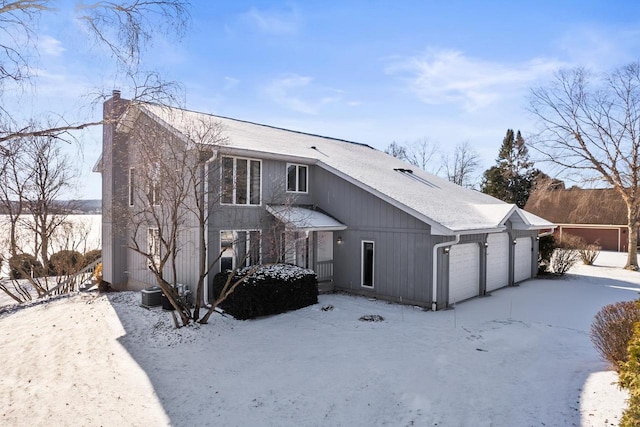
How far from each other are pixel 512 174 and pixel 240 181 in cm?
3587

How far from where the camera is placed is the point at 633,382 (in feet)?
14.0

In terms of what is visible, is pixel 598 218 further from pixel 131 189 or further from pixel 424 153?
pixel 131 189

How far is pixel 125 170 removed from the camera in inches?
583

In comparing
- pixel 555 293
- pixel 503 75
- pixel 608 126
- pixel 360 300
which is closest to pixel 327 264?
pixel 360 300

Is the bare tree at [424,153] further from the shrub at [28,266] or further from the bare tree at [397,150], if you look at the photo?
the shrub at [28,266]

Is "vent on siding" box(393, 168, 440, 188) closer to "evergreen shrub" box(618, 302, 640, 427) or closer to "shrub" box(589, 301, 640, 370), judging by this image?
"shrub" box(589, 301, 640, 370)

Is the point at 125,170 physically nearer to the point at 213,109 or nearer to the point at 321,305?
the point at 213,109

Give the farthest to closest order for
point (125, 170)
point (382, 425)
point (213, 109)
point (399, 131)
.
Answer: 1. point (399, 131)
2. point (125, 170)
3. point (213, 109)
4. point (382, 425)

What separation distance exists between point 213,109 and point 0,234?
49.7ft

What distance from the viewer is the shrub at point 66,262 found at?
17.8 meters

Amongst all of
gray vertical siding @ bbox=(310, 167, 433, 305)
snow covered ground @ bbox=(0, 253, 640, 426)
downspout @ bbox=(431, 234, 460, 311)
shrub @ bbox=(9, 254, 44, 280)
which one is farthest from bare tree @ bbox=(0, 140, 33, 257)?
downspout @ bbox=(431, 234, 460, 311)

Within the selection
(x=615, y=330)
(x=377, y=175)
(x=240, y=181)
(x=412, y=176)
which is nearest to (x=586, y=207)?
(x=412, y=176)

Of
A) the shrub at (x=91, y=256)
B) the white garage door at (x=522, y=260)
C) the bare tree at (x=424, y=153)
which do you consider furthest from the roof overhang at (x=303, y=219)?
the bare tree at (x=424, y=153)

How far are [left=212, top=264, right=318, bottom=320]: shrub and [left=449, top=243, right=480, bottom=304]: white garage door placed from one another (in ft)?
13.7
